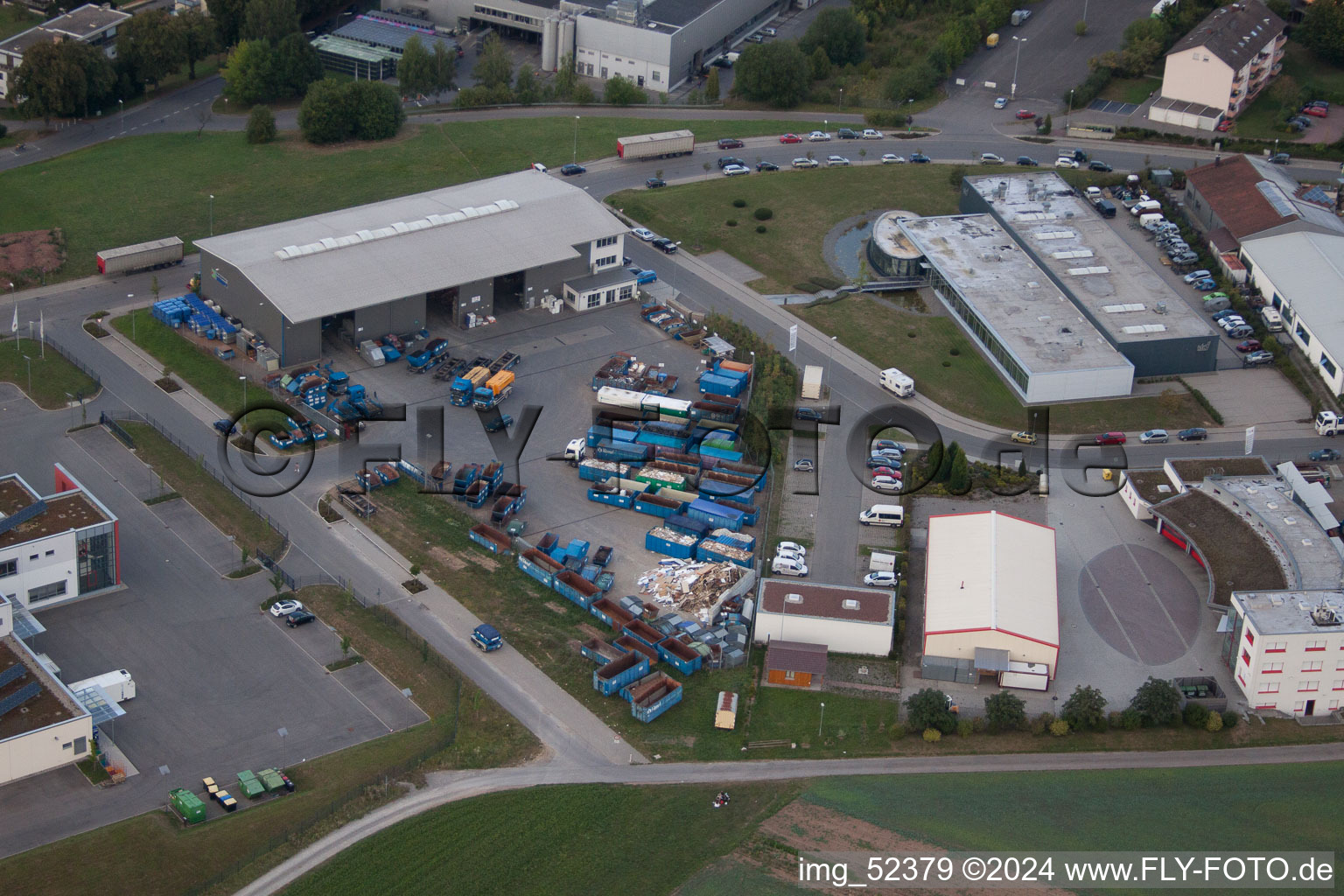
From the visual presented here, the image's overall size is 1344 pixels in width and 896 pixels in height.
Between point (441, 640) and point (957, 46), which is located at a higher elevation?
point (957, 46)

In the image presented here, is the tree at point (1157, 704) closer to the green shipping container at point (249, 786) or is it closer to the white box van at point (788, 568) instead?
the white box van at point (788, 568)

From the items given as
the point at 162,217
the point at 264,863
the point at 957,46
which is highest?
the point at 957,46

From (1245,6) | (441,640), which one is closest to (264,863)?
(441,640)

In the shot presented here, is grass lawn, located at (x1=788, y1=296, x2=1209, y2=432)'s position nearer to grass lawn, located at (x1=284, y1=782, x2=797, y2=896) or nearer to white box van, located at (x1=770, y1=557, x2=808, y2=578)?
white box van, located at (x1=770, y1=557, x2=808, y2=578)

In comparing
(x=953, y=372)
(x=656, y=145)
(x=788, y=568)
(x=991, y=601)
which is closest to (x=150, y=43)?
(x=656, y=145)

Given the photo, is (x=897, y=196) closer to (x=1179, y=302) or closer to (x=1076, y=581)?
(x=1179, y=302)

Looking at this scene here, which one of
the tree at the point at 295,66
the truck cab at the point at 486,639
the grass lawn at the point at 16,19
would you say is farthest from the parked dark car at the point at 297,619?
the grass lawn at the point at 16,19
